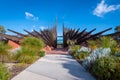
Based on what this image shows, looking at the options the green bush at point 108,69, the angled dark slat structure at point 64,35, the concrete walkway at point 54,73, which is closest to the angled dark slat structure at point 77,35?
the angled dark slat structure at point 64,35

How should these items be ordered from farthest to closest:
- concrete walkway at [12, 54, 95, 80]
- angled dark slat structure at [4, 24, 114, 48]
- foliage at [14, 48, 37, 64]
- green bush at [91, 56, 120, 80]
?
angled dark slat structure at [4, 24, 114, 48], foliage at [14, 48, 37, 64], concrete walkway at [12, 54, 95, 80], green bush at [91, 56, 120, 80]

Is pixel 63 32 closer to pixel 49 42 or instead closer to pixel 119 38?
pixel 49 42

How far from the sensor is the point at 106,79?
801 centimetres

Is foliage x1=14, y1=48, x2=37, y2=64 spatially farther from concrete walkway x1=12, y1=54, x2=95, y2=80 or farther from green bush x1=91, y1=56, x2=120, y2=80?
green bush x1=91, y1=56, x2=120, y2=80

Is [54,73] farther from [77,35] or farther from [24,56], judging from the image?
[77,35]

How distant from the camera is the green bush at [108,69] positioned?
25.5 ft

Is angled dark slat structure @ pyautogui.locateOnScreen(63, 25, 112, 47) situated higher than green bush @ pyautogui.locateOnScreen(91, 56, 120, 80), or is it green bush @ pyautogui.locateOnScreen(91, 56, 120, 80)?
angled dark slat structure @ pyautogui.locateOnScreen(63, 25, 112, 47)

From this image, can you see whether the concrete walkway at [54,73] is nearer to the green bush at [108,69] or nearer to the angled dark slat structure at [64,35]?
the green bush at [108,69]

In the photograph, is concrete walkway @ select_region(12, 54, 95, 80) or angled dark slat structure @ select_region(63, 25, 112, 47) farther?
angled dark slat structure @ select_region(63, 25, 112, 47)

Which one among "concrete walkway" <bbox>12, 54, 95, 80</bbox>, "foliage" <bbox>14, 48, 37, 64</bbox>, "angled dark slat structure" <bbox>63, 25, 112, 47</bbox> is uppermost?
"angled dark slat structure" <bbox>63, 25, 112, 47</bbox>

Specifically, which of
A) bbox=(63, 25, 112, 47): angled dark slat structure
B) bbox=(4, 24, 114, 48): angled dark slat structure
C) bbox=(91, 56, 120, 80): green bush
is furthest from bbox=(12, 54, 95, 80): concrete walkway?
bbox=(4, 24, 114, 48): angled dark slat structure

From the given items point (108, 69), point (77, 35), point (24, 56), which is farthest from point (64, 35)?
point (108, 69)

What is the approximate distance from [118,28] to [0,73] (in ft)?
186

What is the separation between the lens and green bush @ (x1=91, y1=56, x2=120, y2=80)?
25.5 feet
